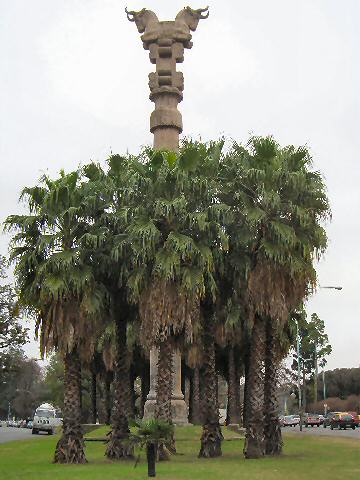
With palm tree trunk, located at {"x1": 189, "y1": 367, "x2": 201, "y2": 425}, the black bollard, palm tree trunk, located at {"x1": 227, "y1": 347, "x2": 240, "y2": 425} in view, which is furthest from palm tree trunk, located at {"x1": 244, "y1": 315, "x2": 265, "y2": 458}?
palm tree trunk, located at {"x1": 189, "y1": 367, "x2": 201, "y2": 425}

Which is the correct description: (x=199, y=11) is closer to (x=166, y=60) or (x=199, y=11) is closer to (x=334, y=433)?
(x=166, y=60)

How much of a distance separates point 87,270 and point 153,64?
2347 cm

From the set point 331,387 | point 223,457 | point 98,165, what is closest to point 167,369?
point 223,457

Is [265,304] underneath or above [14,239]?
underneath

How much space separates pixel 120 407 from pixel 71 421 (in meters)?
1.78

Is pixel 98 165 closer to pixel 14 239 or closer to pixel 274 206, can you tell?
pixel 14 239

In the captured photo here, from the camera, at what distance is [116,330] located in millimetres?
23906

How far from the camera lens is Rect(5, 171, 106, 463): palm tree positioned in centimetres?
2128

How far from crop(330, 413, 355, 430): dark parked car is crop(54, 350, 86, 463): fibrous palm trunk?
128 ft

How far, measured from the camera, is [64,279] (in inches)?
830

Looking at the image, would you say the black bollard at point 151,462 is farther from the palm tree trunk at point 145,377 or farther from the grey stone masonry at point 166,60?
the palm tree trunk at point 145,377

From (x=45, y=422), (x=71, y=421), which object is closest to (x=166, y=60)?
(x=71, y=421)

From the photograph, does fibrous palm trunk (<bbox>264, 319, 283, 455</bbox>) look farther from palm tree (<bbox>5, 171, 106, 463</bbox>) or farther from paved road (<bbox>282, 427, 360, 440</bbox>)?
paved road (<bbox>282, 427, 360, 440</bbox>)

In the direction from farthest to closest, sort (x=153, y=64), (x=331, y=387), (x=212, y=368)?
(x=331, y=387)
(x=153, y=64)
(x=212, y=368)
